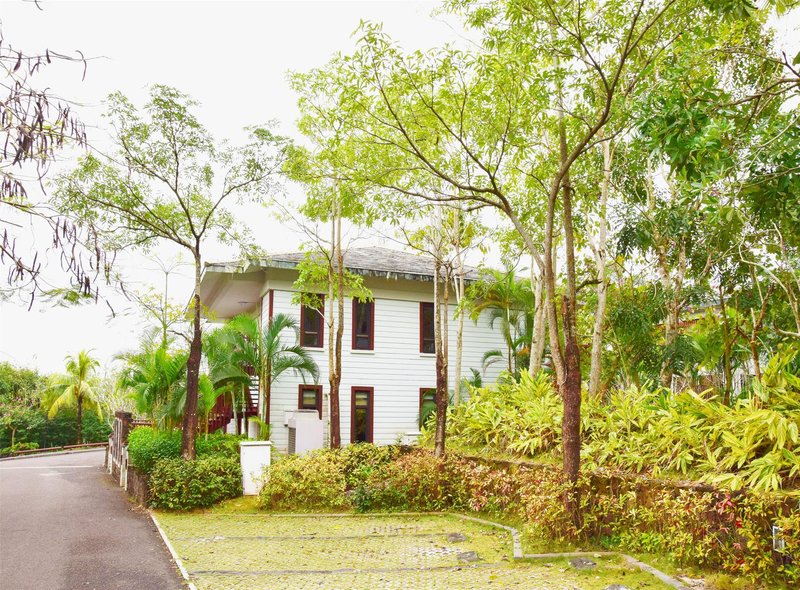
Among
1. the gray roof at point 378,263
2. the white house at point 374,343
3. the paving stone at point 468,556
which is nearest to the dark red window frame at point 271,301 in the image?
the white house at point 374,343

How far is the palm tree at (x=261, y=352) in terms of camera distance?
694 inches

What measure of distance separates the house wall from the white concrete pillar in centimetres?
564

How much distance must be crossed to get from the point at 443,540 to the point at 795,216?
6.17 m

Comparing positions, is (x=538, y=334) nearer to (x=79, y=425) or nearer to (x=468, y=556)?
(x=468, y=556)

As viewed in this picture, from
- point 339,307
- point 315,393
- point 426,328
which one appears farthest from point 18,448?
point 339,307

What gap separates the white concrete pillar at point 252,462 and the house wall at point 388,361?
564cm

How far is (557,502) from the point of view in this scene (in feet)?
27.6

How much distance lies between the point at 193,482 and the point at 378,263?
10.1 meters

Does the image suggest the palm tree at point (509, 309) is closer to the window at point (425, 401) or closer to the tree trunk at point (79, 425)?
the window at point (425, 401)

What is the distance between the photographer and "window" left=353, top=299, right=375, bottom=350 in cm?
2034

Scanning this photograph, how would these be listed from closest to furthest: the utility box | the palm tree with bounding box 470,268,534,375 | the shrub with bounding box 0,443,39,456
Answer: the utility box < the palm tree with bounding box 470,268,534,375 < the shrub with bounding box 0,443,39,456

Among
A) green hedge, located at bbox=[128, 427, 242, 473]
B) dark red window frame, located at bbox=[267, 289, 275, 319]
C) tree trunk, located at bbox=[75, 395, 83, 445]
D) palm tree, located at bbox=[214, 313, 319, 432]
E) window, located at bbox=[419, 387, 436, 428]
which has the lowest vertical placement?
tree trunk, located at bbox=[75, 395, 83, 445]

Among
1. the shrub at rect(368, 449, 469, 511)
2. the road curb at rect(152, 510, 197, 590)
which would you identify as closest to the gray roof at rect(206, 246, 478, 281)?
the shrub at rect(368, 449, 469, 511)

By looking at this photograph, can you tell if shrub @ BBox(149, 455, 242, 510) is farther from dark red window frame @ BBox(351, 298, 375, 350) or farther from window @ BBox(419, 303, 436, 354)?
window @ BBox(419, 303, 436, 354)
